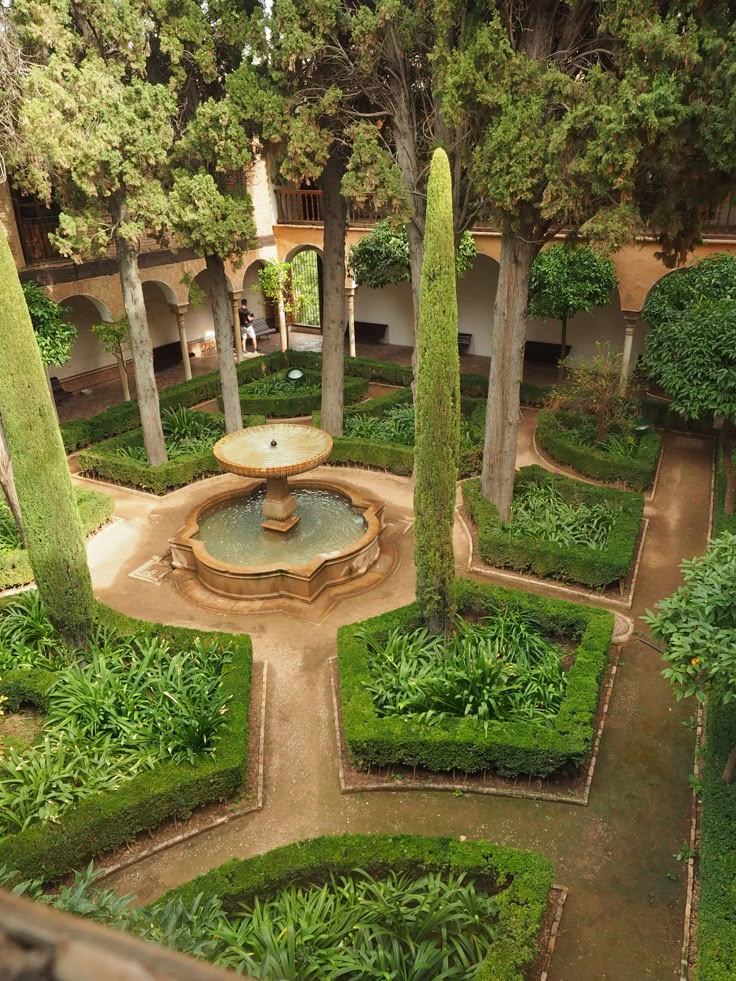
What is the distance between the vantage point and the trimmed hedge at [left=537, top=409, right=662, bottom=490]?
12.6 m

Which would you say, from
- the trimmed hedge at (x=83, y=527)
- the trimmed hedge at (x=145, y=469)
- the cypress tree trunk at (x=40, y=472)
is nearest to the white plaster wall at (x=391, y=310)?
the trimmed hedge at (x=145, y=469)

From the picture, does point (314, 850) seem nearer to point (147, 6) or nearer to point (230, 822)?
point (230, 822)

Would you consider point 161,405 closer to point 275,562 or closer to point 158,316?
point 158,316

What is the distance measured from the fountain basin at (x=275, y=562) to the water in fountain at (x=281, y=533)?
2cm

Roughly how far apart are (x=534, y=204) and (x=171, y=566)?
7.13 metres

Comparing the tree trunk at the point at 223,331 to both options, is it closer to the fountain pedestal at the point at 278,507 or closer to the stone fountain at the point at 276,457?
the stone fountain at the point at 276,457

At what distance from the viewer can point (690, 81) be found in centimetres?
765

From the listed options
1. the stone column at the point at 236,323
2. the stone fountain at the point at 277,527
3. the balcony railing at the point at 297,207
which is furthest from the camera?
the balcony railing at the point at 297,207

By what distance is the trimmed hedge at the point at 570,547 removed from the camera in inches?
385

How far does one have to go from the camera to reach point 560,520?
11.2 metres

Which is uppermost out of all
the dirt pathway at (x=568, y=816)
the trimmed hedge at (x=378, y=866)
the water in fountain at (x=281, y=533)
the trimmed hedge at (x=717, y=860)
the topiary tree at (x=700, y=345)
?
the topiary tree at (x=700, y=345)

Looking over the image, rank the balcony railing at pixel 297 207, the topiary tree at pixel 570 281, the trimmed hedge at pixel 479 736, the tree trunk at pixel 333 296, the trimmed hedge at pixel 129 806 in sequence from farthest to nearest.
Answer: the balcony railing at pixel 297 207 → the topiary tree at pixel 570 281 → the tree trunk at pixel 333 296 → the trimmed hedge at pixel 479 736 → the trimmed hedge at pixel 129 806

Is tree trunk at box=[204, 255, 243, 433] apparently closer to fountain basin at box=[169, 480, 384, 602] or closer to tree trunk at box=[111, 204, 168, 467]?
tree trunk at box=[111, 204, 168, 467]

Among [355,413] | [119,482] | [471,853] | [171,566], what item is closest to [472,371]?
[355,413]
